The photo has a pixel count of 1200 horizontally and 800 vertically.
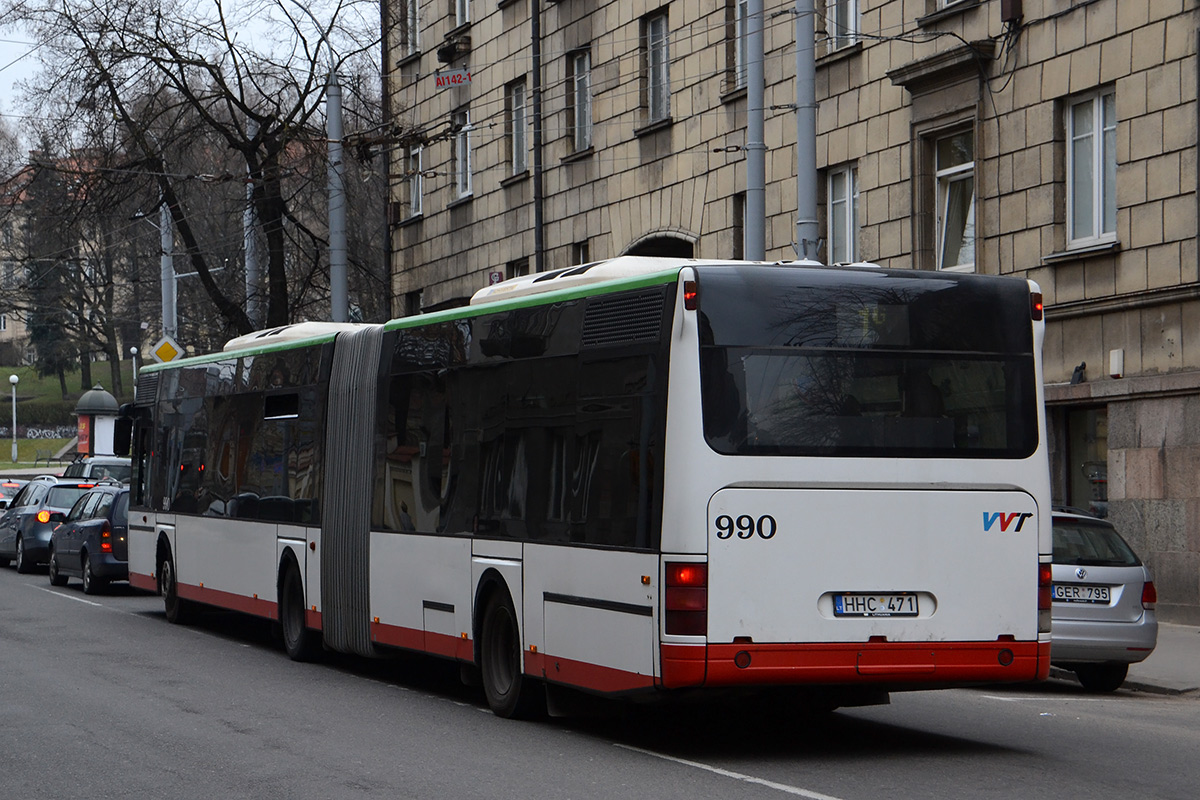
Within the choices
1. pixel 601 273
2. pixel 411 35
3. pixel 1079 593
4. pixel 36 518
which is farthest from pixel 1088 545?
pixel 411 35

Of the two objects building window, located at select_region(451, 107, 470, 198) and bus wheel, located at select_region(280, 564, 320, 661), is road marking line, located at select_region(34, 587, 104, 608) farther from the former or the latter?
building window, located at select_region(451, 107, 470, 198)

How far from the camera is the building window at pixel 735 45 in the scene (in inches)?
1041

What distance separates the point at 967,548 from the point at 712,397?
1.73 m

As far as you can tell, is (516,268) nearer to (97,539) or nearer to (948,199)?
(97,539)

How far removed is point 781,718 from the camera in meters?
12.0

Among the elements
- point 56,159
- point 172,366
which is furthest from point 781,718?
point 56,159

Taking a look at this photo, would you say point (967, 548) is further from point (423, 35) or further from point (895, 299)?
point (423, 35)

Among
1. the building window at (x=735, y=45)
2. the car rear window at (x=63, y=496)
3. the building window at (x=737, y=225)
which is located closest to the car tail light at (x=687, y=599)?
the building window at (x=737, y=225)

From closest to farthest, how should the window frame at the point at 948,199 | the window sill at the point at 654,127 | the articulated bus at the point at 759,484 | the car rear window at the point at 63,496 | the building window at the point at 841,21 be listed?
the articulated bus at the point at 759,484
the window frame at the point at 948,199
the building window at the point at 841,21
the window sill at the point at 654,127
the car rear window at the point at 63,496

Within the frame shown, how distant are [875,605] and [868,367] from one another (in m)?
1.32

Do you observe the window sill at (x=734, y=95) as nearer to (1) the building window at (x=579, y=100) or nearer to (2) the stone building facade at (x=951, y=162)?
(2) the stone building facade at (x=951, y=162)

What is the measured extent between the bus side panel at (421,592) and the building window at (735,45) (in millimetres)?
14218

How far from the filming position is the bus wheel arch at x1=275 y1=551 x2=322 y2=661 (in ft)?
52.3

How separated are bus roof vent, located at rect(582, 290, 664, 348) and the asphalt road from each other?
234cm
